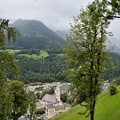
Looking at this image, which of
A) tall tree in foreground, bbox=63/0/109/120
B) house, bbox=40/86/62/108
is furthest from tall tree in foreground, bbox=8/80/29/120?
house, bbox=40/86/62/108

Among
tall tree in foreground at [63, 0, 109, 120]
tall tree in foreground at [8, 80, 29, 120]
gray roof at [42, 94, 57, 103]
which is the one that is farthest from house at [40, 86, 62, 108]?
tall tree in foreground at [63, 0, 109, 120]

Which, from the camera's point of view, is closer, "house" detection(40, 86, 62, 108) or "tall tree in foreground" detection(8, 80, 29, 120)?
"tall tree in foreground" detection(8, 80, 29, 120)

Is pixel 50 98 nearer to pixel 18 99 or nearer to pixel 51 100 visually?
pixel 51 100

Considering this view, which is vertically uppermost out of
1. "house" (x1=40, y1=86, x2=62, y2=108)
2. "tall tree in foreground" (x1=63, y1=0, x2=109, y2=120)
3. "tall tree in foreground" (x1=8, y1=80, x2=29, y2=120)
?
"tall tree in foreground" (x1=63, y1=0, x2=109, y2=120)

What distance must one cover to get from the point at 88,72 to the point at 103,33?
374 centimetres

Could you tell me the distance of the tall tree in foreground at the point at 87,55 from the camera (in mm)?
26016

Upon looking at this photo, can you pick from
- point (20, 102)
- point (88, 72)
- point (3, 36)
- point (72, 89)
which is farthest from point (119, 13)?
point (20, 102)

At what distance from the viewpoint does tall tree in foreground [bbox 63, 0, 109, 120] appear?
26016 millimetres

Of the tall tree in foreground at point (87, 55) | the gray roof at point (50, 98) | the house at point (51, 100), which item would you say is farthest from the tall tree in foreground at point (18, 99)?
the gray roof at point (50, 98)

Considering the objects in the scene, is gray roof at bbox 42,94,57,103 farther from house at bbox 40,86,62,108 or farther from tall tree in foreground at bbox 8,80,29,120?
tall tree in foreground at bbox 8,80,29,120

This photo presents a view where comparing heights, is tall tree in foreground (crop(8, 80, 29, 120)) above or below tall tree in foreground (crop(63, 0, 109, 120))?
below

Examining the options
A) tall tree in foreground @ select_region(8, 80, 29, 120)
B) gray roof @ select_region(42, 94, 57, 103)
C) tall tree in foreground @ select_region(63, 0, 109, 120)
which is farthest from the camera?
gray roof @ select_region(42, 94, 57, 103)

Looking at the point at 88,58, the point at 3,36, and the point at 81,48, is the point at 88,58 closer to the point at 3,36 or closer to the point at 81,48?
the point at 81,48

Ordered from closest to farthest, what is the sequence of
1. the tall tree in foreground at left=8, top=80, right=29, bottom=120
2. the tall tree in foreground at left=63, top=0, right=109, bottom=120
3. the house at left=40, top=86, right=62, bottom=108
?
the tall tree in foreground at left=63, top=0, right=109, bottom=120 → the tall tree in foreground at left=8, top=80, right=29, bottom=120 → the house at left=40, top=86, right=62, bottom=108
